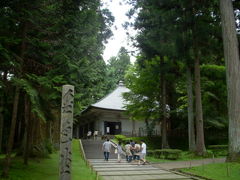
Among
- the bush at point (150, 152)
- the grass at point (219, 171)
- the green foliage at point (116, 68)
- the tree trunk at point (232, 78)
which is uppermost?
the green foliage at point (116, 68)

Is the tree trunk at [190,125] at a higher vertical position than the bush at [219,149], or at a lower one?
higher

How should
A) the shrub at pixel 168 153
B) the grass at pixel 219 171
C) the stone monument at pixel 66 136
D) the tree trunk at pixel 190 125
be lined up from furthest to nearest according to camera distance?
the tree trunk at pixel 190 125 → the shrub at pixel 168 153 → the grass at pixel 219 171 → the stone monument at pixel 66 136

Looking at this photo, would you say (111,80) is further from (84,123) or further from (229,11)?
(229,11)

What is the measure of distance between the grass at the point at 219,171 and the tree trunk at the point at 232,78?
2.72 feet

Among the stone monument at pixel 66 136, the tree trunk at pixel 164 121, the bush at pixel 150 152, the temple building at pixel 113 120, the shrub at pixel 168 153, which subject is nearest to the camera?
the stone monument at pixel 66 136

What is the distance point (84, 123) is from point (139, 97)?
15.6 m

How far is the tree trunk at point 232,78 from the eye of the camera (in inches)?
423

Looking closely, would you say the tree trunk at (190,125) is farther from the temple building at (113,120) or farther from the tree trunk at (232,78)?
the temple building at (113,120)

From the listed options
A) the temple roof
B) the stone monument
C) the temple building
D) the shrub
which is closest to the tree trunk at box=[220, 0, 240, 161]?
the shrub

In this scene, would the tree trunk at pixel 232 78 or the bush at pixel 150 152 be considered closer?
the tree trunk at pixel 232 78

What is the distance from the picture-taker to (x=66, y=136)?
3.87m

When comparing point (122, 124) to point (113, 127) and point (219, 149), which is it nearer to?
point (113, 127)

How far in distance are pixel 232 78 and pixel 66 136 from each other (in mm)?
9487

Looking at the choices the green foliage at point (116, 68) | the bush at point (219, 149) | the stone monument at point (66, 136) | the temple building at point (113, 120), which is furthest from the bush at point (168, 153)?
the green foliage at point (116, 68)
